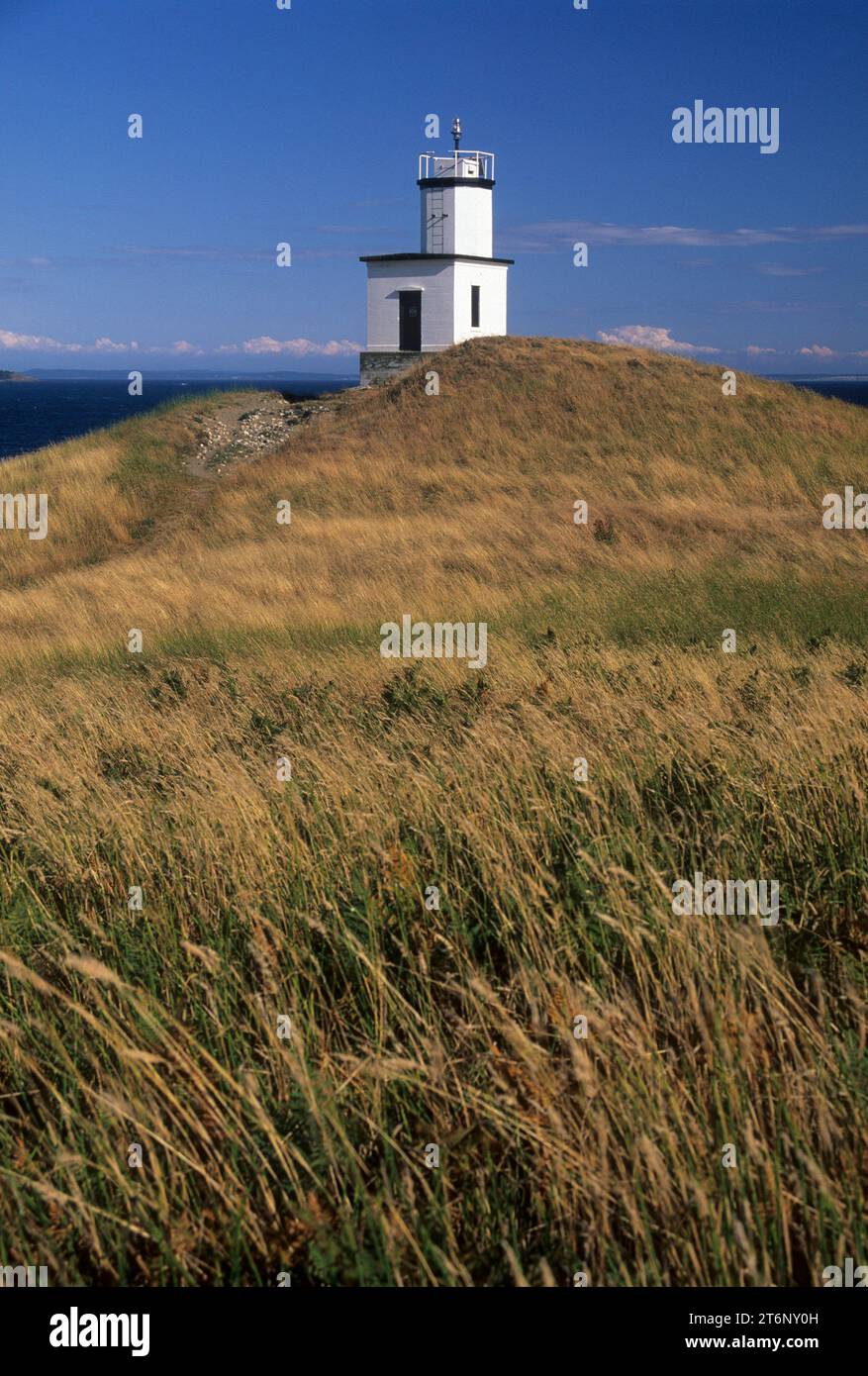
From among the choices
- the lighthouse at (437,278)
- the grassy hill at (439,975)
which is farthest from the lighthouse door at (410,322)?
the grassy hill at (439,975)

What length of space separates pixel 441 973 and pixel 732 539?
1825 cm

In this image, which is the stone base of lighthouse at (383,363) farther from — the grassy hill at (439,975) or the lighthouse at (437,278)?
the grassy hill at (439,975)

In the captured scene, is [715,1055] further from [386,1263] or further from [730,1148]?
[386,1263]

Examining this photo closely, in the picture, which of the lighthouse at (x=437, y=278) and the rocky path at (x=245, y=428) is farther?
the lighthouse at (x=437, y=278)

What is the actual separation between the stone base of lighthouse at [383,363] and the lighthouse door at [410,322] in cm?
33

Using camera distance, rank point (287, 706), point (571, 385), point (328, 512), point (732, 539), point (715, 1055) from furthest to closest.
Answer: point (571, 385)
point (328, 512)
point (732, 539)
point (287, 706)
point (715, 1055)

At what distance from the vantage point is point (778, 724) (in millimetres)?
6609

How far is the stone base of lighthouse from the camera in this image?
4412cm

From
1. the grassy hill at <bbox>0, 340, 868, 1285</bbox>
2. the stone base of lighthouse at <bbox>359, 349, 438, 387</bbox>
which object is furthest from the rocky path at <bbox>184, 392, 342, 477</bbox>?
the grassy hill at <bbox>0, 340, 868, 1285</bbox>

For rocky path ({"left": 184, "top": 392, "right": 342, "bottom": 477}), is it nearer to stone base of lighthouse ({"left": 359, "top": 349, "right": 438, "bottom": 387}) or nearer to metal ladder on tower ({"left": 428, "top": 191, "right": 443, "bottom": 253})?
stone base of lighthouse ({"left": 359, "top": 349, "right": 438, "bottom": 387})

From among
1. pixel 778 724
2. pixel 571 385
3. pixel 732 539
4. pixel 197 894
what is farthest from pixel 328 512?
pixel 197 894

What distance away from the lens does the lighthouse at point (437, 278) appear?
4378 cm

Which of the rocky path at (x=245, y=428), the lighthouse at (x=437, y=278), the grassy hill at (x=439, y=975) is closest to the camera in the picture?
the grassy hill at (x=439, y=975)

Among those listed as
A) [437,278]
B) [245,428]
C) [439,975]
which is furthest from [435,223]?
[439,975]
